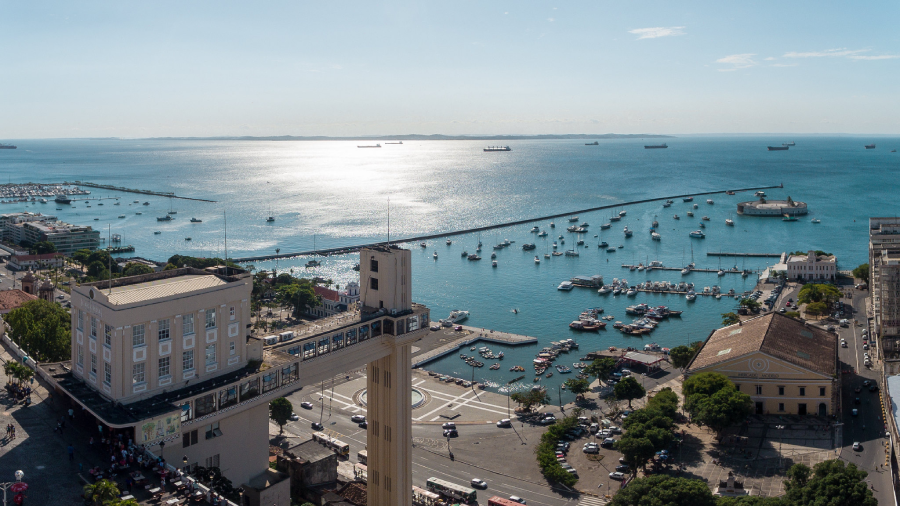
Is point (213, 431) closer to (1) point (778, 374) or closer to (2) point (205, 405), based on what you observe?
(2) point (205, 405)

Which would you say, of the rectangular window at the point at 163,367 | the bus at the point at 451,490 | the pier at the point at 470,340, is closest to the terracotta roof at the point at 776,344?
the pier at the point at 470,340

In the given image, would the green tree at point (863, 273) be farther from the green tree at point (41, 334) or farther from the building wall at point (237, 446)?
the green tree at point (41, 334)

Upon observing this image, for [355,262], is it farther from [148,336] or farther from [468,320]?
[148,336]

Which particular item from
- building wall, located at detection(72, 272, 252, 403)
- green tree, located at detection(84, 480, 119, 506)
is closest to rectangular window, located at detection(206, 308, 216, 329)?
building wall, located at detection(72, 272, 252, 403)

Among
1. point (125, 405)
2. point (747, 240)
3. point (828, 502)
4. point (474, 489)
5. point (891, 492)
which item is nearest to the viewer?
point (125, 405)

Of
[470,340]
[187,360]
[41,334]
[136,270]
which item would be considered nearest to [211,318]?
[187,360]

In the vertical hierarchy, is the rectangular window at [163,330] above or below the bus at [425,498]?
above

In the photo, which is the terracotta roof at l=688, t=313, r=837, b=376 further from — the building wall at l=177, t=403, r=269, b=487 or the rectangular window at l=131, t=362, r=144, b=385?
the rectangular window at l=131, t=362, r=144, b=385

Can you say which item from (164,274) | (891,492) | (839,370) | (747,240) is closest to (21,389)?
(164,274)
